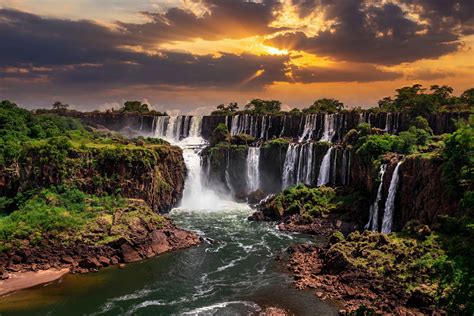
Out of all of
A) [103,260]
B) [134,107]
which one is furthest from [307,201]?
[134,107]

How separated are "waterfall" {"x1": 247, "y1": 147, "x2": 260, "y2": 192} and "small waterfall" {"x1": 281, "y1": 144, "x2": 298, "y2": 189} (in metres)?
4.81

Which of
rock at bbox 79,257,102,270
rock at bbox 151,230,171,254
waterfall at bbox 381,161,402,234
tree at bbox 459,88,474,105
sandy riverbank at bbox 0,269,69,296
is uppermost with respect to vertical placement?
tree at bbox 459,88,474,105

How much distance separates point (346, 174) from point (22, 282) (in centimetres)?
4297

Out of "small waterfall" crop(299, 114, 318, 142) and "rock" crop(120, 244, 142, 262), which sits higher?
"small waterfall" crop(299, 114, 318, 142)

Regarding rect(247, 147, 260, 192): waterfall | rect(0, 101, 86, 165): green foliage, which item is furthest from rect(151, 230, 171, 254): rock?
rect(247, 147, 260, 192): waterfall

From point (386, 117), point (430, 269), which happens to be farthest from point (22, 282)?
point (386, 117)

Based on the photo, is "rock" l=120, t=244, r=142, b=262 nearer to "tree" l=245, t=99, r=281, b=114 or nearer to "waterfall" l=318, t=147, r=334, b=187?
"waterfall" l=318, t=147, r=334, b=187

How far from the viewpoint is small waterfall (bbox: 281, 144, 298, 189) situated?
2702 inches

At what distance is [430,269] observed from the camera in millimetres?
33406

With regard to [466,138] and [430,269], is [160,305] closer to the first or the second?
[430,269]

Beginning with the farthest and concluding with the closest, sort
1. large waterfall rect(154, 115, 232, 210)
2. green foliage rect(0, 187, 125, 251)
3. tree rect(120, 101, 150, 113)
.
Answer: tree rect(120, 101, 150, 113), large waterfall rect(154, 115, 232, 210), green foliage rect(0, 187, 125, 251)

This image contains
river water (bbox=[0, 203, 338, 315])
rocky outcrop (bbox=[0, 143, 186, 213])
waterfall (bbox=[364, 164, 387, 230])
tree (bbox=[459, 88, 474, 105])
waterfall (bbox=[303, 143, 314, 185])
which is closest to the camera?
river water (bbox=[0, 203, 338, 315])

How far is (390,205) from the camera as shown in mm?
46719

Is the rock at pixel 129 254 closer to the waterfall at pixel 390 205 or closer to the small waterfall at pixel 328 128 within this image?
the waterfall at pixel 390 205
